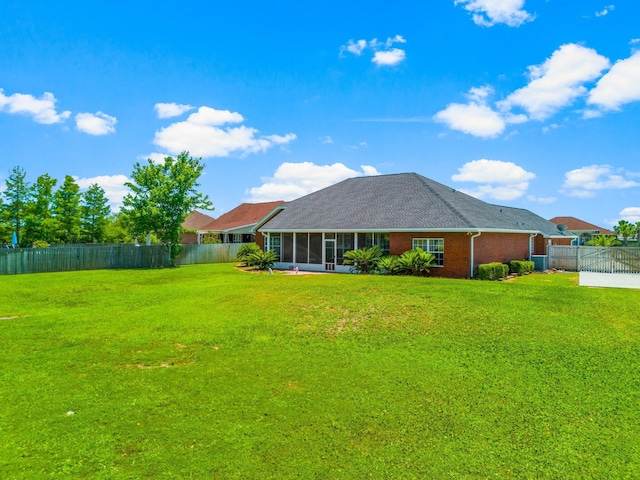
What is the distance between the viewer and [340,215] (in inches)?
1065

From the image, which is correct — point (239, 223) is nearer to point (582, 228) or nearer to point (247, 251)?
point (247, 251)

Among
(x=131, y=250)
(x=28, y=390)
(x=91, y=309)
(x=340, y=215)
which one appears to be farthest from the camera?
(x=131, y=250)

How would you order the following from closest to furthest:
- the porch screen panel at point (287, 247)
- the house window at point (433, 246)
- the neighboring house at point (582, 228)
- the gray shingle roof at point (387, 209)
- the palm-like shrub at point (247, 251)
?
the house window at point (433, 246) → the gray shingle roof at point (387, 209) → the porch screen panel at point (287, 247) → the palm-like shrub at point (247, 251) → the neighboring house at point (582, 228)

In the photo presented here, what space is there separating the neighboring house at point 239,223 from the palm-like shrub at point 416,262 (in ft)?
74.7

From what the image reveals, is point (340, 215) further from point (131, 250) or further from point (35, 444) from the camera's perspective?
point (35, 444)

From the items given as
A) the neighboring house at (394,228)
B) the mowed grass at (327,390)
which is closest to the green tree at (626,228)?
the neighboring house at (394,228)

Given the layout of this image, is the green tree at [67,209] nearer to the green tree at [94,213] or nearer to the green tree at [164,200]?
the green tree at [94,213]

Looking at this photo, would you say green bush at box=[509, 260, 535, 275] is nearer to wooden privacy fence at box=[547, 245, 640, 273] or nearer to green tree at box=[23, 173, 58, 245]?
wooden privacy fence at box=[547, 245, 640, 273]

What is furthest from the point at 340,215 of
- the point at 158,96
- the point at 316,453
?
the point at 316,453

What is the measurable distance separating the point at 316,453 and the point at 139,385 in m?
Result: 3.71

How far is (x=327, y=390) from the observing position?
686 centimetres

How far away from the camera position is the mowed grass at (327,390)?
15.7 ft

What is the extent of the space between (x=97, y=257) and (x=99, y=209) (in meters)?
21.7

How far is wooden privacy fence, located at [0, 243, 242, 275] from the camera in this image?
83.6 ft
